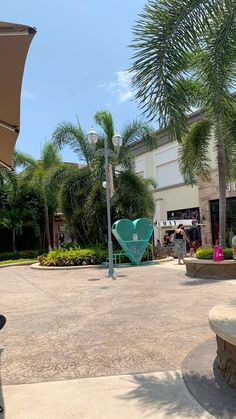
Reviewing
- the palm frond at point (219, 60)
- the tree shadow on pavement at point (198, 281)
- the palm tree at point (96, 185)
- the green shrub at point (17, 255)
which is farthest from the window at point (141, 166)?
the palm frond at point (219, 60)

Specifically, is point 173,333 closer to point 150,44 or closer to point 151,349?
point 151,349

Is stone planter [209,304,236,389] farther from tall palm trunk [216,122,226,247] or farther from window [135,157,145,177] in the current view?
window [135,157,145,177]

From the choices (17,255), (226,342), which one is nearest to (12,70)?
(226,342)

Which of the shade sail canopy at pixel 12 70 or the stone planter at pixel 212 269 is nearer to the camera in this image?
the shade sail canopy at pixel 12 70

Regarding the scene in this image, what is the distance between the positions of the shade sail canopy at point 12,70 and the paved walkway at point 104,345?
2.75 meters

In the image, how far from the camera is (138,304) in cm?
809

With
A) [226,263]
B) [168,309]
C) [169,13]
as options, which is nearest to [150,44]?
[169,13]

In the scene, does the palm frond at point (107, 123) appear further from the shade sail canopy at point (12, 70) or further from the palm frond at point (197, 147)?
the shade sail canopy at point (12, 70)

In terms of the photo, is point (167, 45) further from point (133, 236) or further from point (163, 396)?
point (133, 236)

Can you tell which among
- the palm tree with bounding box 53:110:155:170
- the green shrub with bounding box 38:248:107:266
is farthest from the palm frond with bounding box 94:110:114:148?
the green shrub with bounding box 38:248:107:266

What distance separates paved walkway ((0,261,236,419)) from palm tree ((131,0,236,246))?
111 inches

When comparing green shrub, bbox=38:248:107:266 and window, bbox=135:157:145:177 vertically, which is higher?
window, bbox=135:157:145:177

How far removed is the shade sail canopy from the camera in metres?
3.23

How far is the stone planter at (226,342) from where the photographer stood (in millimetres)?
3590
